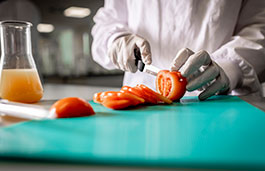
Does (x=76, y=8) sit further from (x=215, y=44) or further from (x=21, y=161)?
(x=21, y=161)

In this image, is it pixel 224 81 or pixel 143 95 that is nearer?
pixel 143 95

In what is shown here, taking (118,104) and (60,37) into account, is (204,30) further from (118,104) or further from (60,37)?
(60,37)

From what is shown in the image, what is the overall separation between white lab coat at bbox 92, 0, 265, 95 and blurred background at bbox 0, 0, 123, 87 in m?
2.00

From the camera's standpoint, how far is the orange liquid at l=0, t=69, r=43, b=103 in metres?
0.85

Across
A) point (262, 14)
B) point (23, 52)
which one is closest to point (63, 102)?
point (23, 52)

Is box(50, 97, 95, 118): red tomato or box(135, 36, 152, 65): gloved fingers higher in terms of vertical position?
box(135, 36, 152, 65): gloved fingers

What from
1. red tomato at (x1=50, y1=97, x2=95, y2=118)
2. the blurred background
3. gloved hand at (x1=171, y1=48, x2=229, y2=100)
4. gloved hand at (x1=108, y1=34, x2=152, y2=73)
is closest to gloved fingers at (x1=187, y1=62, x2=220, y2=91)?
gloved hand at (x1=171, y1=48, x2=229, y2=100)

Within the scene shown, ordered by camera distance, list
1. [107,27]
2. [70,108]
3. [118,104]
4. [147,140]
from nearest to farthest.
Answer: [147,140] < [70,108] < [118,104] < [107,27]

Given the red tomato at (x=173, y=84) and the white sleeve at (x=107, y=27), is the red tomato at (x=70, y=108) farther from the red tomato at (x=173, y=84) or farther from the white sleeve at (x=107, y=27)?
the white sleeve at (x=107, y=27)

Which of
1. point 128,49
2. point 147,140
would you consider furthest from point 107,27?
A: point 147,140

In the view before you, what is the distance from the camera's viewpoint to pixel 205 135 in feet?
1.48

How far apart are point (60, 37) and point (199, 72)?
2.79 m

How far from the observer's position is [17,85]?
2.77 ft

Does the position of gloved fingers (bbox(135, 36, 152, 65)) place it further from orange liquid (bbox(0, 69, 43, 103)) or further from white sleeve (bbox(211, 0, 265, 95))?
orange liquid (bbox(0, 69, 43, 103))
